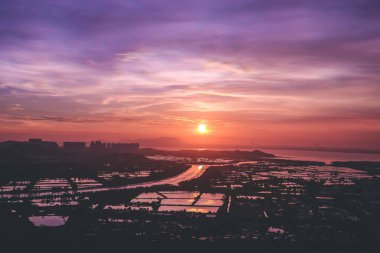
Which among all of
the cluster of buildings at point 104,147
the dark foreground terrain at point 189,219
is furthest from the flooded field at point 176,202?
the cluster of buildings at point 104,147

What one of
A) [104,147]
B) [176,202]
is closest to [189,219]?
[176,202]

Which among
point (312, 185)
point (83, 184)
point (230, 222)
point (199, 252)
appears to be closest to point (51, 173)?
point (83, 184)

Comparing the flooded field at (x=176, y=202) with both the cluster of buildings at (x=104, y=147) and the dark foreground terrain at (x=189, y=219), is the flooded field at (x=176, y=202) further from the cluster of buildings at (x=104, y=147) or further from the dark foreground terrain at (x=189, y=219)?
the cluster of buildings at (x=104, y=147)

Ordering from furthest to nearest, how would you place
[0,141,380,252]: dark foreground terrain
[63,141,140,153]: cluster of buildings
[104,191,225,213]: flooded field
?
[63,141,140,153]: cluster of buildings, [104,191,225,213]: flooded field, [0,141,380,252]: dark foreground terrain

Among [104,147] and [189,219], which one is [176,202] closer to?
[189,219]

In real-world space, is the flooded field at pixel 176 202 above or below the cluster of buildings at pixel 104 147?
below

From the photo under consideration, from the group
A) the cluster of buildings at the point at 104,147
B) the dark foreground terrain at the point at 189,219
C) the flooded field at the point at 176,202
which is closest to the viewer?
the dark foreground terrain at the point at 189,219

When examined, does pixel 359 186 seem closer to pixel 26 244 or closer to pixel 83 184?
pixel 83 184

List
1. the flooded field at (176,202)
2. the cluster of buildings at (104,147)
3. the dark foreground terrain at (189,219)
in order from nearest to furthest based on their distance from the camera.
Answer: the dark foreground terrain at (189,219)
the flooded field at (176,202)
the cluster of buildings at (104,147)

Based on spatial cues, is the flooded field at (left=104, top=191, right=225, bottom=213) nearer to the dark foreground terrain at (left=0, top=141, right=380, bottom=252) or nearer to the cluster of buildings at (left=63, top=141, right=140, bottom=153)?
the dark foreground terrain at (left=0, top=141, right=380, bottom=252)

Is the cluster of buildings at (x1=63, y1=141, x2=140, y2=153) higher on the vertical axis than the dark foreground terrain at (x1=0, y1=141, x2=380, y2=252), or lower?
higher

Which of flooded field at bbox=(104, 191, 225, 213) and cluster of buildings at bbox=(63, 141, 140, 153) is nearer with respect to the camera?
flooded field at bbox=(104, 191, 225, 213)

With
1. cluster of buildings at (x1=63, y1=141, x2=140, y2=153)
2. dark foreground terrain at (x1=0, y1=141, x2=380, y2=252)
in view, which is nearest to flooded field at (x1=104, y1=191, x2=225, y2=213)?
dark foreground terrain at (x1=0, y1=141, x2=380, y2=252)
